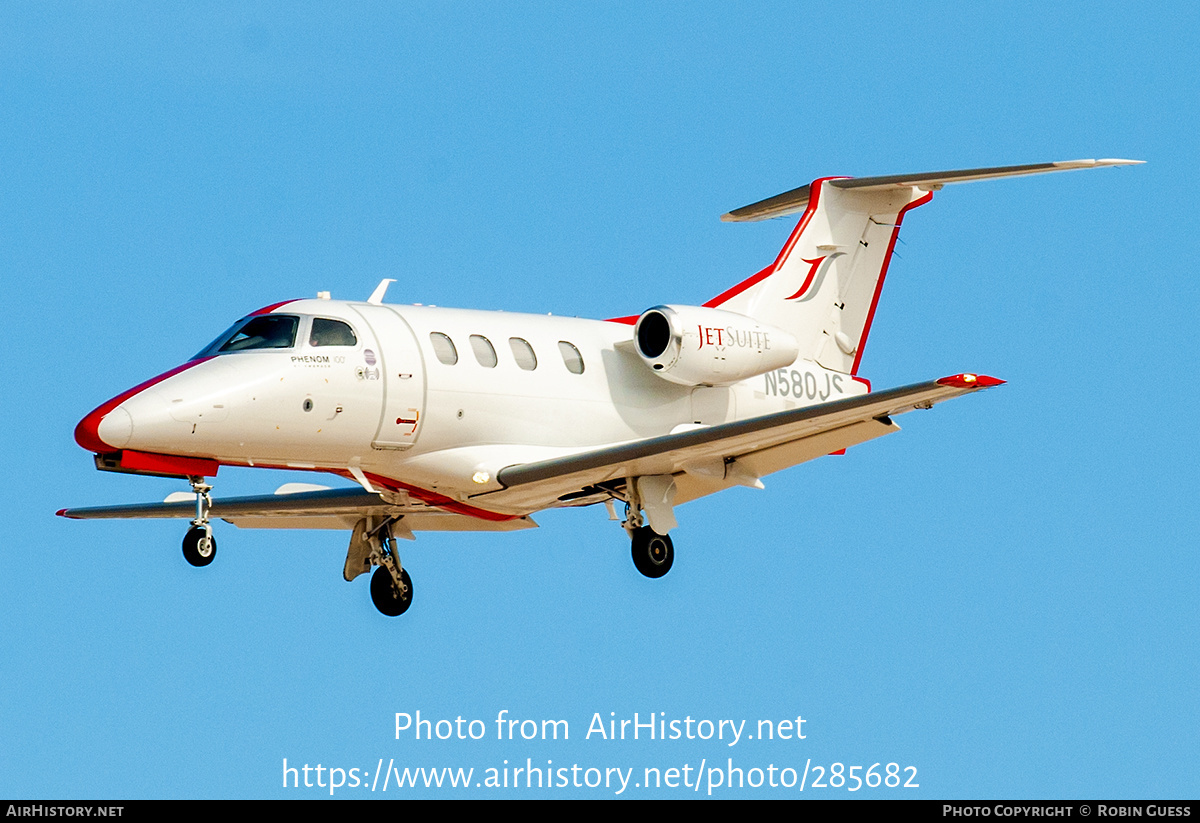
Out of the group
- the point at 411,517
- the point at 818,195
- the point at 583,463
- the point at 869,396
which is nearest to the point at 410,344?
the point at 583,463

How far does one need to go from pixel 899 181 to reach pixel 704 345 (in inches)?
189

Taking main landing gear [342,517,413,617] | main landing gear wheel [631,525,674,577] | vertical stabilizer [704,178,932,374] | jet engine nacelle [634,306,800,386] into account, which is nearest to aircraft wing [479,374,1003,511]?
main landing gear wheel [631,525,674,577]

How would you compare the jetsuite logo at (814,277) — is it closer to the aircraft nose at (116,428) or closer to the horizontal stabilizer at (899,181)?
the horizontal stabilizer at (899,181)

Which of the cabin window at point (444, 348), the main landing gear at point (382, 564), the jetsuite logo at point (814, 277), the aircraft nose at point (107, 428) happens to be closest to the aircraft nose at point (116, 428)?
the aircraft nose at point (107, 428)

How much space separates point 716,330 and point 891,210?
4728mm

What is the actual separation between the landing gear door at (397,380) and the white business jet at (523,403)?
2cm

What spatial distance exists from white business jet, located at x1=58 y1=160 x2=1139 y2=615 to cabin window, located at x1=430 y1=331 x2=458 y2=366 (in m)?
0.03

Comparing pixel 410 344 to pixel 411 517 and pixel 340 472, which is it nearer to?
pixel 340 472

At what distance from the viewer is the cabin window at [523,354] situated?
72.9 ft

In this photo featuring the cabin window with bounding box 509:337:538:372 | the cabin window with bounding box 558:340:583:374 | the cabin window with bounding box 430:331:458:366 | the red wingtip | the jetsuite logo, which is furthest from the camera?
the jetsuite logo

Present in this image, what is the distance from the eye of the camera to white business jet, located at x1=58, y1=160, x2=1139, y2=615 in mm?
19859

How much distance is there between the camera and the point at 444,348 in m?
21.5

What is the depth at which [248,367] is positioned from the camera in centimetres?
2000

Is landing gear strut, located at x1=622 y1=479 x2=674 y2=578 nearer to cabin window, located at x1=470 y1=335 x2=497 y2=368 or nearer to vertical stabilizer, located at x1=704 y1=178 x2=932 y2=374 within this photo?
cabin window, located at x1=470 y1=335 x2=497 y2=368
